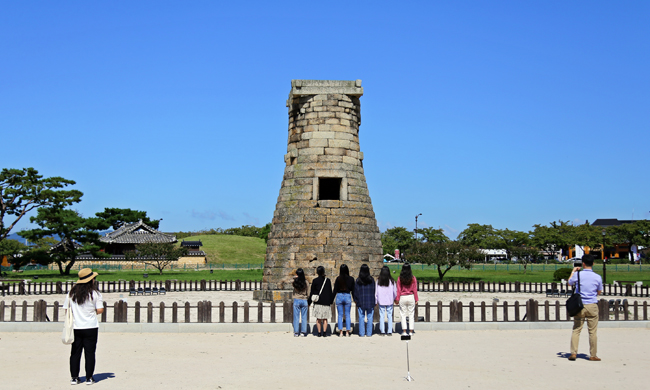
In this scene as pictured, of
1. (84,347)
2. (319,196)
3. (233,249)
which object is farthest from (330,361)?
(233,249)

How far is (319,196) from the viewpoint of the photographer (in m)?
20.8

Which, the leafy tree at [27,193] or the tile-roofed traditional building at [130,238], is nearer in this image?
the leafy tree at [27,193]

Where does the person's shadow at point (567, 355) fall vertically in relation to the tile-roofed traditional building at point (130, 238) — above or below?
below

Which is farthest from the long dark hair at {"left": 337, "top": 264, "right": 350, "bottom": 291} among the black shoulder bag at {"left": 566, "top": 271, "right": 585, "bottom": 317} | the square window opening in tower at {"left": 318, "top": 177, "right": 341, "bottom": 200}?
the square window opening in tower at {"left": 318, "top": 177, "right": 341, "bottom": 200}

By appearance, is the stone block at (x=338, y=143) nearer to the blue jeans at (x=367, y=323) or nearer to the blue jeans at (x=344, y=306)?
the blue jeans at (x=344, y=306)

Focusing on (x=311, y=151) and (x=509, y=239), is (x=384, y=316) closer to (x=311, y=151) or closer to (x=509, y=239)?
(x=311, y=151)

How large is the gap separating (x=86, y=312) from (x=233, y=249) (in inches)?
2572

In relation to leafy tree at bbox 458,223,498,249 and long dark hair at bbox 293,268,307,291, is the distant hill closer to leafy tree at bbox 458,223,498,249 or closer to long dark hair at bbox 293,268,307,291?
leafy tree at bbox 458,223,498,249

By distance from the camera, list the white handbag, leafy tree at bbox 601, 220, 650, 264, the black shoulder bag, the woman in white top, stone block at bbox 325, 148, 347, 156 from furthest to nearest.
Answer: leafy tree at bbox 601, 220, 650, 264, stone block at bbox 325, 148, 347, 156, the black shoulder bag, the woman in white top, the white handbag

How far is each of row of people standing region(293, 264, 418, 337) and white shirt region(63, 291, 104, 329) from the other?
15.7ft

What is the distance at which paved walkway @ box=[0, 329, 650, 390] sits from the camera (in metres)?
7.97

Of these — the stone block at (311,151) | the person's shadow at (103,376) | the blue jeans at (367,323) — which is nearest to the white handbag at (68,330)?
the person's shadow at (103,376)

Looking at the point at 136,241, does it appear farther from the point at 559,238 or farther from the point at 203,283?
the point at 559,238

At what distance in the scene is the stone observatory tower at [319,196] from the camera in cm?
1895
